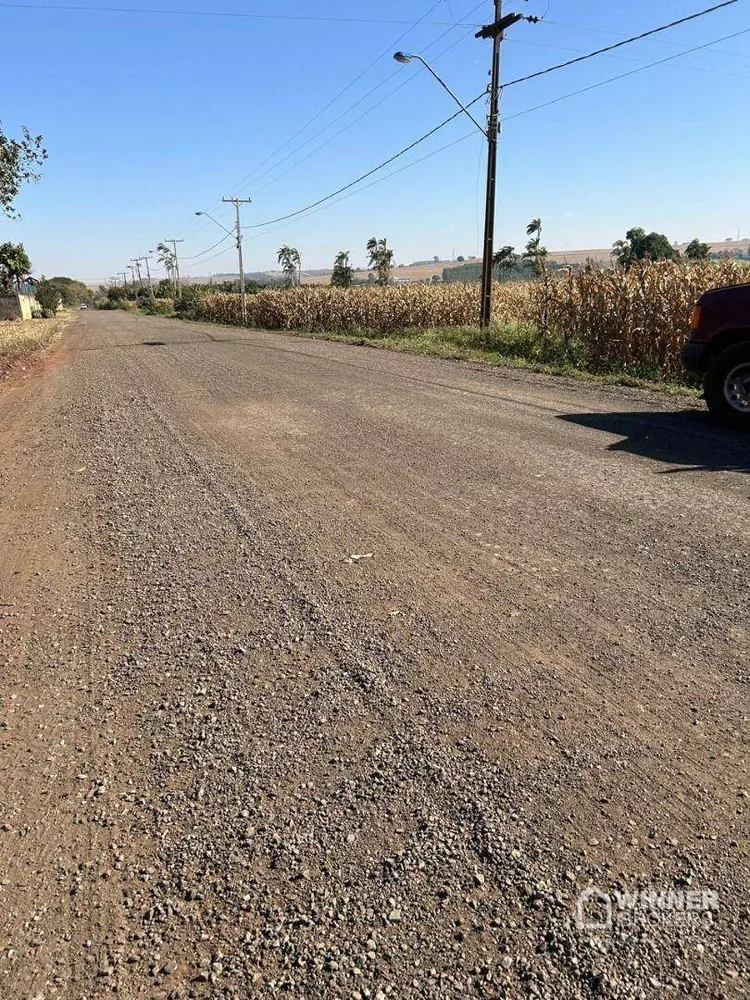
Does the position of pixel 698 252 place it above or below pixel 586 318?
above

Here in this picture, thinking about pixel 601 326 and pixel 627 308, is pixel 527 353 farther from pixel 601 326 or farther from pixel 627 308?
pixel 627 308

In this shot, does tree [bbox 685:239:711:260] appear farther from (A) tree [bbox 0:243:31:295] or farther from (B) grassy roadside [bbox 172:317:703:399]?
(A) tree [bbox 0:243:31:295]

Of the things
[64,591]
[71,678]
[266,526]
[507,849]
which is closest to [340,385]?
[266,526]

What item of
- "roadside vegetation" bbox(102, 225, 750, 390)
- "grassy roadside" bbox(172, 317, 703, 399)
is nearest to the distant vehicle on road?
"grassy roadside" bbox(172, 317, 703, 399)

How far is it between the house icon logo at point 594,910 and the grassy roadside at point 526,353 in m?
9.36

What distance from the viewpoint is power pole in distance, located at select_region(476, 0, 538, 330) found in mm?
16969

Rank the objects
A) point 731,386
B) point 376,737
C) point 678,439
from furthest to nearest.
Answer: point 731,386 → point 678,439 → point 376,737

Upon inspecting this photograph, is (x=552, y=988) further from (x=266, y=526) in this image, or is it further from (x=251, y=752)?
(x=266, y=526)

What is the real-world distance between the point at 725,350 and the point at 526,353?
8624mm

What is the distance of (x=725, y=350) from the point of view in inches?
305

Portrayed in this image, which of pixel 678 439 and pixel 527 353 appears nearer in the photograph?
pixel 678 439

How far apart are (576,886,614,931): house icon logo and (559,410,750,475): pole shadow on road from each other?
4800mm

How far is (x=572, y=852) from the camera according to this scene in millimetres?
2096

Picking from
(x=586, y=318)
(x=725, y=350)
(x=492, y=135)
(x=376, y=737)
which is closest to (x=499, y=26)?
(x=492, y=135)
